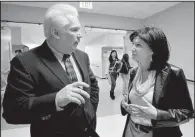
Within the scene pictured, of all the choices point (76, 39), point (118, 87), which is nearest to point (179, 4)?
point (118, 87)

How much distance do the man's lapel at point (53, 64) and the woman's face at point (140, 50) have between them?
36 centimetres

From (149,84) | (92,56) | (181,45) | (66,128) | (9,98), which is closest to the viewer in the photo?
(9,98)

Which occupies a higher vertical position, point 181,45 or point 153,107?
point 181,45

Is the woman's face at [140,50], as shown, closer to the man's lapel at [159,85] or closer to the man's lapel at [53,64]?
the man's lapel at [159,85]

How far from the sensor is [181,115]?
2.20 ft

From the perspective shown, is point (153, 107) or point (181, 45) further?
point (181, 45)

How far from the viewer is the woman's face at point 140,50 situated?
691mm

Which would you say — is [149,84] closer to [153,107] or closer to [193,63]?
[153,107]

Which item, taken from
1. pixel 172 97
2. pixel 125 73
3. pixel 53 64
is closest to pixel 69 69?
pixel 53 64

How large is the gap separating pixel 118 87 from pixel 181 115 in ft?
5.89

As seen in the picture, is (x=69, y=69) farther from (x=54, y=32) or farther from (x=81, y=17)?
(x=81, y=17)

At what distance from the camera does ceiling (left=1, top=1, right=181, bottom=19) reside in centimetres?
252

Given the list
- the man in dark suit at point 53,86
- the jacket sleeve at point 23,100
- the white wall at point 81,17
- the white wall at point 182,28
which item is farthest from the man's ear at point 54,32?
the white wall at point 182,28

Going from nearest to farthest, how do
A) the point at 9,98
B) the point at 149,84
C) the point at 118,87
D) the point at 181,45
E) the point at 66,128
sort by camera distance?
the point at 9,98 < the point at 66,128 < the point at 149,84 < the point at 118,87 < the point at 181,45
